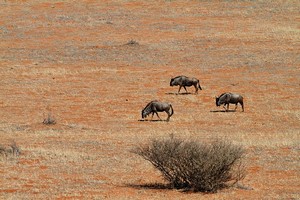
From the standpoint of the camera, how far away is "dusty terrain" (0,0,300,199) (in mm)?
22766

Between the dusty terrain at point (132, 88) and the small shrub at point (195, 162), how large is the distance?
0.47 meters

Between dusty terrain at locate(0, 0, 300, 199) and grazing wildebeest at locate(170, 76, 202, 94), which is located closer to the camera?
dusty terrain at locate(0, 0, 300, 199)

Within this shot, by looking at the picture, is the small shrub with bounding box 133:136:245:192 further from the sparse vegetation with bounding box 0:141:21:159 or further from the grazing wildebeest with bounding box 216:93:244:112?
the grazing wildebeest with bounding box 216:93:244:112

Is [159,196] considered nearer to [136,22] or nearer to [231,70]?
[231,70]

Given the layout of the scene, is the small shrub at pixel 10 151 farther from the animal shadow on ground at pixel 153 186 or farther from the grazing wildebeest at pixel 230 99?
the grazing wildebeest at pixel 230 99

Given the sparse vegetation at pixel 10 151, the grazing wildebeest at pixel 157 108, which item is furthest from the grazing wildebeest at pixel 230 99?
the sparse vegetation at pixel 10 151

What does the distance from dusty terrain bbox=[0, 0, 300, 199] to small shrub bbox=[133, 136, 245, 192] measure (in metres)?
0.47

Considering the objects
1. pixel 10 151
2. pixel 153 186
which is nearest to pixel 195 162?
pixel 153 186

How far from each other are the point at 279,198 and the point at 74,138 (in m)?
13.6

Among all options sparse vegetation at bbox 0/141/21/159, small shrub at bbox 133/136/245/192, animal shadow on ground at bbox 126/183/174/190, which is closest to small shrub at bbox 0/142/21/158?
sparse vegetation at bbox 0/141/21/159

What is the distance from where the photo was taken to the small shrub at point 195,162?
66.0 ft

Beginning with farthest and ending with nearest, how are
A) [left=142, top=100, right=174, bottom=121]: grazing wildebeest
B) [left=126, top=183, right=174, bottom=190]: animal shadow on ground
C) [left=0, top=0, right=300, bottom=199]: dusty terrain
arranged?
1. [left=142, top=100, right=174, bottom=121]: grazing wildebeest
2. [left=0, top=0, right=300, bottom=199]: dusty terrain
3. [left=126, top=183, right=174, bottom=190]: animal shadow on ground

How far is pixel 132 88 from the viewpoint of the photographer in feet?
155

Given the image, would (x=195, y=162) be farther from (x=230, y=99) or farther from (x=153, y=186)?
(x=230, y=99)
